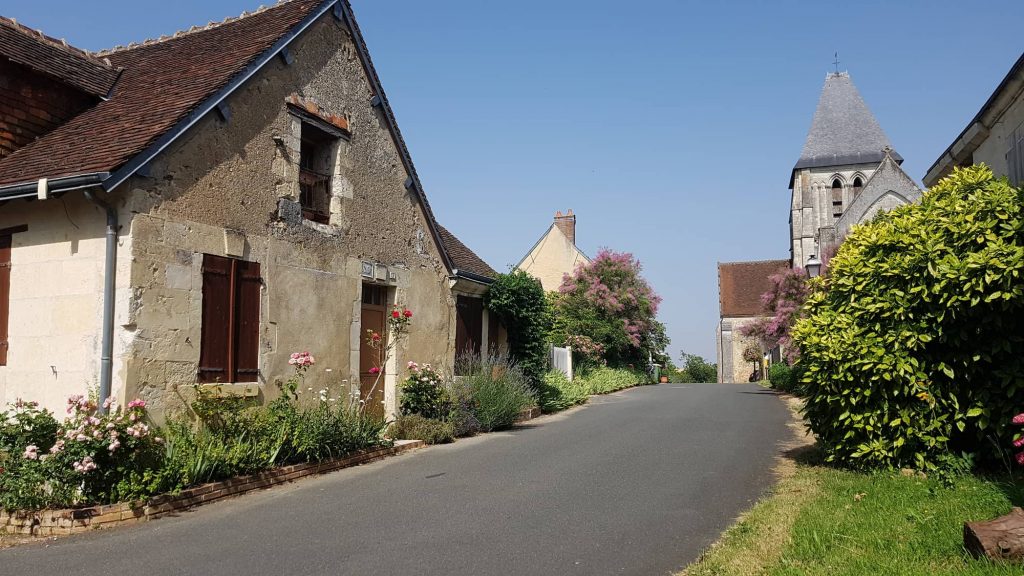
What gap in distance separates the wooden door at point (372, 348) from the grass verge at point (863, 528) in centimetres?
654

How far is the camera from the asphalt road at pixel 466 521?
5.21 meters

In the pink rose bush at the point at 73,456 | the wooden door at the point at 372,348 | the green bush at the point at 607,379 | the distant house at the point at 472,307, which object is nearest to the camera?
the pink rose bush at the point at 73,456

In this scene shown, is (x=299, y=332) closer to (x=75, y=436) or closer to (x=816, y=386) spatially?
(x=75, y=436)

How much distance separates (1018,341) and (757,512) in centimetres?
302

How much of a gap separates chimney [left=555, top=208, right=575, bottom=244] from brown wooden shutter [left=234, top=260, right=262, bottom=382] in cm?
2947

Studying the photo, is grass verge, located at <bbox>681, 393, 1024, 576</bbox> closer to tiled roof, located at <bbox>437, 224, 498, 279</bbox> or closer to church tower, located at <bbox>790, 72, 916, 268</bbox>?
tiled roof, located at <bbox>437, 224, 498, 279</bbox>

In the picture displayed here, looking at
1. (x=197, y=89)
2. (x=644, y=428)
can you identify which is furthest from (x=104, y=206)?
(x=644, y=428)

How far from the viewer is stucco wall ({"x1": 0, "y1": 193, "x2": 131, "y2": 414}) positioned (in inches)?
301

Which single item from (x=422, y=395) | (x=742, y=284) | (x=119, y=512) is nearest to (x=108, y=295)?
(x=119, y=512)

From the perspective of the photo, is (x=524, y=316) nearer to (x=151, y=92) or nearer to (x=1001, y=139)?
(x=151, y=92)

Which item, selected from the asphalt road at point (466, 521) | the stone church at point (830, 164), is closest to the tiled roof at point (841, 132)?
the stone church at point (830, 164)

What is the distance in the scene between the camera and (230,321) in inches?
345

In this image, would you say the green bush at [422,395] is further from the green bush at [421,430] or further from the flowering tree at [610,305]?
the flowering tree at [610,305]

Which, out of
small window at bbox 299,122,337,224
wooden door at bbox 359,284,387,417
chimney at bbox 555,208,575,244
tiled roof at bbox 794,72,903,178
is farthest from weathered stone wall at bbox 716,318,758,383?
small window at bbox 299,122,337,224
